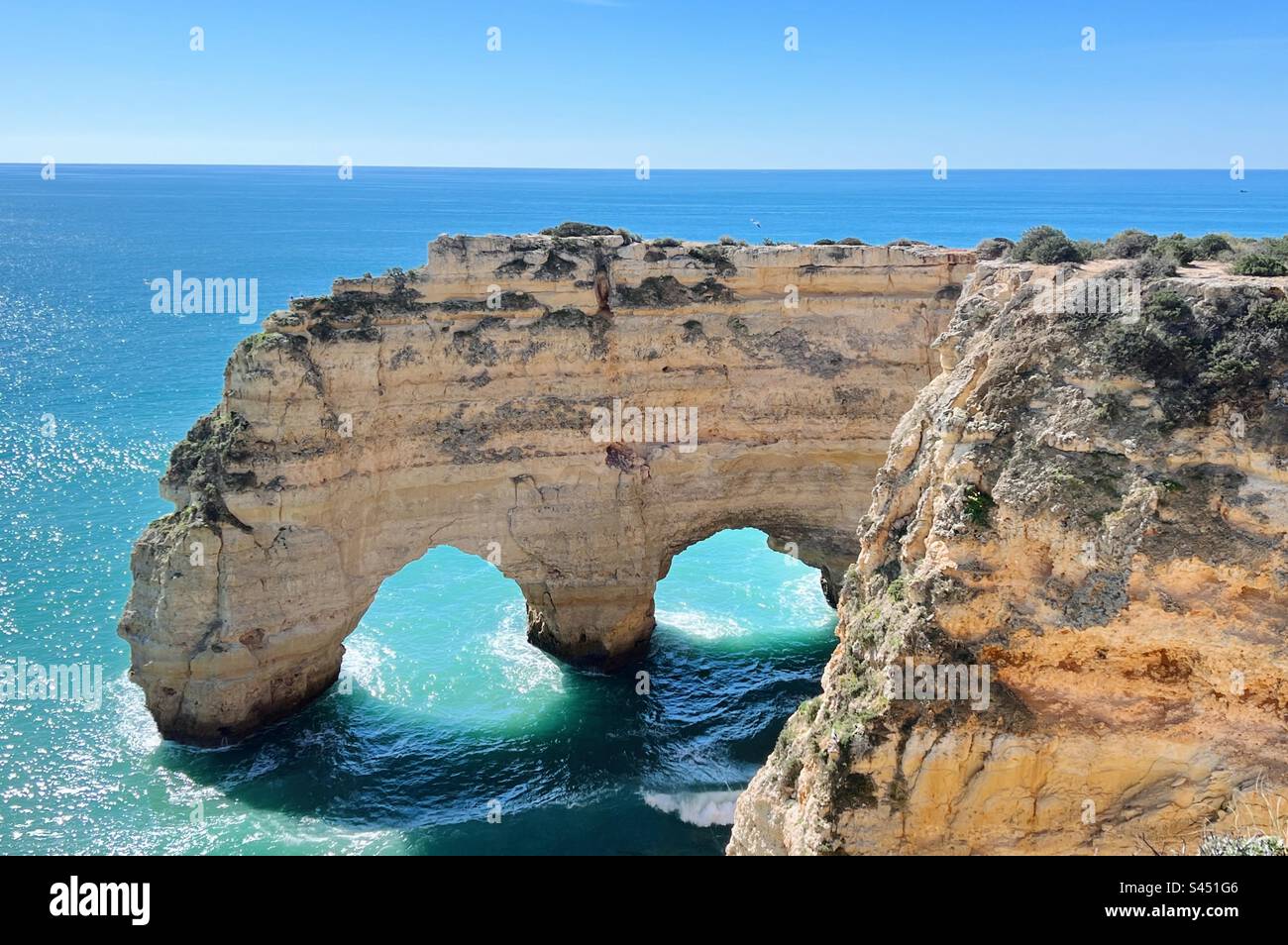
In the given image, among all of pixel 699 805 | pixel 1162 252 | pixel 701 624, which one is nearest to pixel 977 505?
pixel 1162 252

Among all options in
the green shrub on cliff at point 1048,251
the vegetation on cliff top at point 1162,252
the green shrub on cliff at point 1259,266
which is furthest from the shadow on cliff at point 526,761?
the green shrub on cliff at point 1259,266

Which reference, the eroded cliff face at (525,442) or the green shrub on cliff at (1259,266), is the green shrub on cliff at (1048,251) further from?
the eroded cliff face at (525,442)

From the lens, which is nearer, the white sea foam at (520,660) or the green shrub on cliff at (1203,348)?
the green shrub on cliff at (1203,348)

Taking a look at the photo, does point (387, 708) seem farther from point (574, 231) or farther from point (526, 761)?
point (574, 231)

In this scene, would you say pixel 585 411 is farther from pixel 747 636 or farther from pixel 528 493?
pixel 747 636

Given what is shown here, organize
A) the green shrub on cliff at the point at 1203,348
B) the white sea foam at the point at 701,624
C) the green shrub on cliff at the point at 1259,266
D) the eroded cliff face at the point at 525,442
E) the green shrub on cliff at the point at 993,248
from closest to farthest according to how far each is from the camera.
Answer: the green shrub on cliff at the point at 1203,348 → the green shrub on cliff at the point at 1259,266 → the eroded cliff face at the point at 525,442 → the green shrub on cliff at the point at 993,248 → the white sea foam at the point at 701,624

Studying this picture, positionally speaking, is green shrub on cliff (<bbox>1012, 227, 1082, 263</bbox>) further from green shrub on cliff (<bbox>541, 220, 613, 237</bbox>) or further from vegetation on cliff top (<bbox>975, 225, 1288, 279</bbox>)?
green shrub on cliff (<bbox>541, 220, 613, 237</bbox>)

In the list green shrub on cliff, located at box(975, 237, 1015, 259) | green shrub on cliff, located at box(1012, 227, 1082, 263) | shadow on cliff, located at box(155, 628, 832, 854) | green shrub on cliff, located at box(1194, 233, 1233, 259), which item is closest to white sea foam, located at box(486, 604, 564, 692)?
shadow on cliff, located at box(155, 628, 832, 854)
